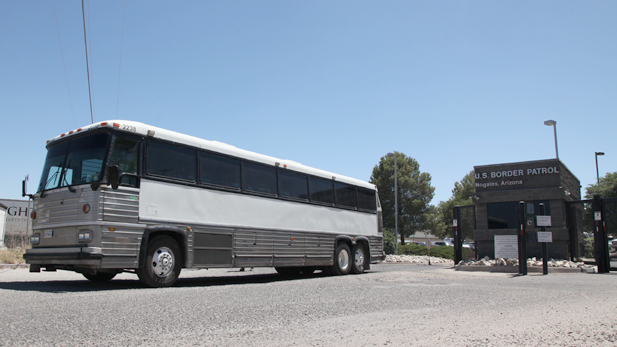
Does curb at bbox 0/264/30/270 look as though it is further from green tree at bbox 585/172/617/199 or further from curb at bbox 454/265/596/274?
green tree at bbox 585/172/617/199

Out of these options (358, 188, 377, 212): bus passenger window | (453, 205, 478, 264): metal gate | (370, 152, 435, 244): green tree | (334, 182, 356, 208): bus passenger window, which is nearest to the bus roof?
(334, 182, 356, 208): bus passenger window

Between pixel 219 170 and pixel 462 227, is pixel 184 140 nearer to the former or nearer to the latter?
pixel 219 170

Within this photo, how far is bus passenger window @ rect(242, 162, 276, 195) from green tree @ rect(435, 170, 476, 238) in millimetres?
45750

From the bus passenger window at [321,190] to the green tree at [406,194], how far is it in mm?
36266

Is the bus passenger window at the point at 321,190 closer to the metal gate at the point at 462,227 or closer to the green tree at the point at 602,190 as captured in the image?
the metal gate at the point at 462,227

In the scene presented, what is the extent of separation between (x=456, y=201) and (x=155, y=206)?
52.8 meters

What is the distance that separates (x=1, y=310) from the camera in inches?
242

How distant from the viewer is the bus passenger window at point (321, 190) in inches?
587

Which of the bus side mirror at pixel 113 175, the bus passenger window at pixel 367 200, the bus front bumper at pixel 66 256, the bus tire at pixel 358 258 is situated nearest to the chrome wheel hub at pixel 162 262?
the bus front bumper at pixel 66 256

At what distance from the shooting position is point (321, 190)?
1529 cm

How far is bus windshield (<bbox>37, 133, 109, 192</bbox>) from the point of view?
367 inches

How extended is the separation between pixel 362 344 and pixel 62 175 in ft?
25.3

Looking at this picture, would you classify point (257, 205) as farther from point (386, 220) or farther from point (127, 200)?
point (386, 220)

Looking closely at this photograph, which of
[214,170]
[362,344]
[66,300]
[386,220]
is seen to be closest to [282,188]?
[214,170]
